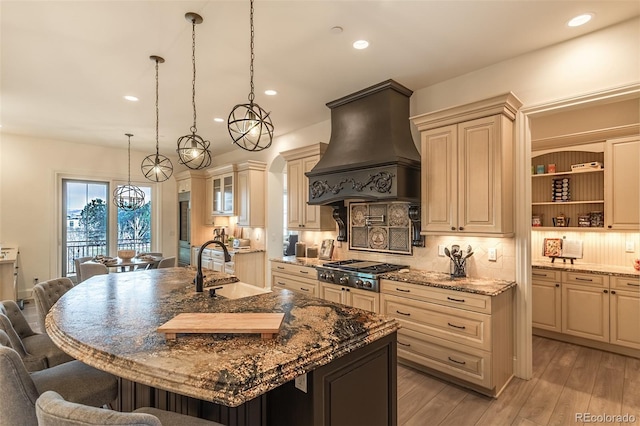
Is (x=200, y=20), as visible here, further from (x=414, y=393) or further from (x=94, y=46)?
(x=414, y=393)

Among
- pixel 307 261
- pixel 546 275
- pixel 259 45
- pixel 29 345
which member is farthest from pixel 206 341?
pixel 546 275

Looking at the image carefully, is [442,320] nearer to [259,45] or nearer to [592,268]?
[592,268]

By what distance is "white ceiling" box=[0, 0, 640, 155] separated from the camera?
2379 millimetres

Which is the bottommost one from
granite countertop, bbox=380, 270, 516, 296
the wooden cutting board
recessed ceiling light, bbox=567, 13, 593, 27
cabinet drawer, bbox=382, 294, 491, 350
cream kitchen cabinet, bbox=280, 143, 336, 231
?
cabinet drawer, bbox=382, 294, 491, 350

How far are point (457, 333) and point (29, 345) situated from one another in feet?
10.9

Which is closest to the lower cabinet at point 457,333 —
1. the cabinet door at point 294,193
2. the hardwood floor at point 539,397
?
the hardwood floor at point 539,397

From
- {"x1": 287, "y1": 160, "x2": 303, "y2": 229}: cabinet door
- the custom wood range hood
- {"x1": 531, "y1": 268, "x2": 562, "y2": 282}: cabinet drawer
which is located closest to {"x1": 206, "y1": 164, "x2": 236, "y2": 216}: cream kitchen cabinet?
{"x1": 287, "y1": 160, "x2": 303, "y2": 229}: cabinet door

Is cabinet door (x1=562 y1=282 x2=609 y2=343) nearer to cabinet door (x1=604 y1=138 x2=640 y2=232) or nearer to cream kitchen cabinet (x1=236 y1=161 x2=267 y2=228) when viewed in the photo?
cabinet door (x1=604 y1=138 x2=640 y2=232)

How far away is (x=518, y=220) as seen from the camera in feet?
9.91

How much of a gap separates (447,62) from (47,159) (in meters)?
7.20

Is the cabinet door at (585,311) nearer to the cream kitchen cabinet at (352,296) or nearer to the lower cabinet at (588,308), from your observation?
the lower cabinet at (588,308)

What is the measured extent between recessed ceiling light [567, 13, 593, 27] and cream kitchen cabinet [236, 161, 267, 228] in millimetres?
4734

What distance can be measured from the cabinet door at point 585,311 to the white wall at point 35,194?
303 inches

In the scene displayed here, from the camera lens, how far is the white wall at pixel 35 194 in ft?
19.2
